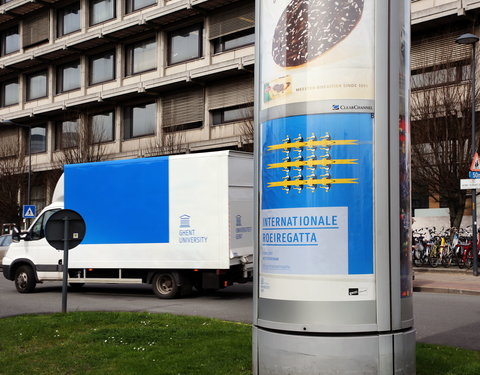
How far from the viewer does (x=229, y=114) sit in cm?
3186

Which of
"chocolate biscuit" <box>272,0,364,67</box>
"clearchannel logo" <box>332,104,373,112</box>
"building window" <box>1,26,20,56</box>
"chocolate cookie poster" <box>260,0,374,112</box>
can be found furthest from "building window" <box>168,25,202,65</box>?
"clearchannel logo" <box>332,104,373,112</box>

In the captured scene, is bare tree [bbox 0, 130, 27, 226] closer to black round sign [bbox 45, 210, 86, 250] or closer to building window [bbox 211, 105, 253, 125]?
building window [bbox 211, 105, 253, 125]

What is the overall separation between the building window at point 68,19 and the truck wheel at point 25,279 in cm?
2584

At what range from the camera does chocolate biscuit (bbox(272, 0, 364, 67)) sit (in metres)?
5.37

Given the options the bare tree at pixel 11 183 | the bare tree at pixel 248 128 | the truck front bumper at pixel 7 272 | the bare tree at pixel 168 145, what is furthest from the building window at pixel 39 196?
the truck front bumper at pixel 7 272

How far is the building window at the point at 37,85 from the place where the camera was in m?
42.2

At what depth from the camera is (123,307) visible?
13.3 meters

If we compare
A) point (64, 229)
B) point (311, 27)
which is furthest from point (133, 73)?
point (311, 27)

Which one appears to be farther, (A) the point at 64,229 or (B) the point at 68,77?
(B) the point at 68,77

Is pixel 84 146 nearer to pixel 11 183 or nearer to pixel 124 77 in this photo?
pixel 124 77

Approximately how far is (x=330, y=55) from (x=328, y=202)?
1200mm

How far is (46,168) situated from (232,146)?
1539cm

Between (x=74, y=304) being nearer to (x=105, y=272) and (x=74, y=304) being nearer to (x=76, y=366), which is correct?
(x=105, y=272)

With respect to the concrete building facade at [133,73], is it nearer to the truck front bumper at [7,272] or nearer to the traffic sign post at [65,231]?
the truck front bumper at [7,272]
